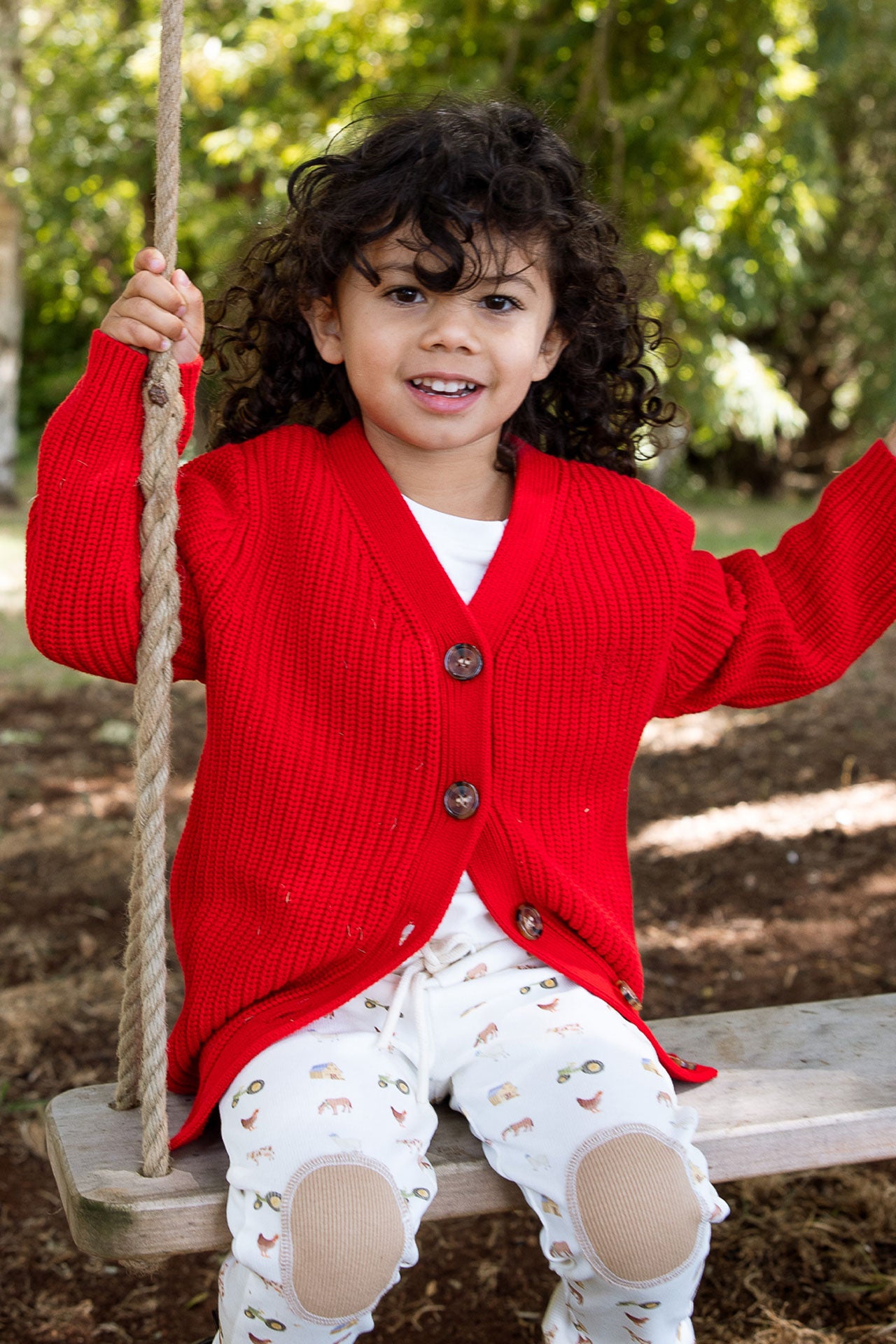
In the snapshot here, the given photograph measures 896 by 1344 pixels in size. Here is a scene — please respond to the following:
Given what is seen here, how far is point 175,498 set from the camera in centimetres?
164

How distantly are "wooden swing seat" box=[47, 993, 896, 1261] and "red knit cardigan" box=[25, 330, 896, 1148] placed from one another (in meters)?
0.08

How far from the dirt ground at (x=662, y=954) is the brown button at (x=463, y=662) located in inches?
46.2

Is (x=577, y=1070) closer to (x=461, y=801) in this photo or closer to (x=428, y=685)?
(x=461, y=801)

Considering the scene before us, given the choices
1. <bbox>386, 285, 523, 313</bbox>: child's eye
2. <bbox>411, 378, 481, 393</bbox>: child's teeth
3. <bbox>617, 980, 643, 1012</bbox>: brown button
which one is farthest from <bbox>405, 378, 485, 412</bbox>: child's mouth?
<bbox>617, 980, 643, 1012</bbox>: brown button

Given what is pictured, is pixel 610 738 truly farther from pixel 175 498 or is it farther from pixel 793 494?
pixel 793 494

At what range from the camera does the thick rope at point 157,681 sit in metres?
1.57

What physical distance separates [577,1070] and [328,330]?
1091mm

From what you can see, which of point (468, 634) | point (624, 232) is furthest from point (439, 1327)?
point (624, 232)

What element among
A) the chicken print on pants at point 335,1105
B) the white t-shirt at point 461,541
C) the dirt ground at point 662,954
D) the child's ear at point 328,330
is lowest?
the dirt ground at point 662,954

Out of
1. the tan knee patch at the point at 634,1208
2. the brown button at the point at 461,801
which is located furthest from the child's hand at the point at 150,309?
the tan knee patch at the point at 634,1208

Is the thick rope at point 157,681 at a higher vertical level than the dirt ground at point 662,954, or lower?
higher

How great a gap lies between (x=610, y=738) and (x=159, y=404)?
0.77 meters

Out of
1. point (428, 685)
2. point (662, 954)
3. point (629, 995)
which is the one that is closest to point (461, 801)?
point (428, 685)

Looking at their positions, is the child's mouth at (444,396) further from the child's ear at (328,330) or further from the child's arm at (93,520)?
the child's arm at (93,520)
